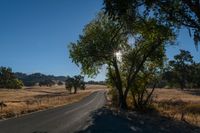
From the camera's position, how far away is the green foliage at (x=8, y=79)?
160712 mm

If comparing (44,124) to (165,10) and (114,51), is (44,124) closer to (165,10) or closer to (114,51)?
(165,10)

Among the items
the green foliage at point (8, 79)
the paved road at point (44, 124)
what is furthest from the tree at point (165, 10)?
the green foliage at point (8, 79)

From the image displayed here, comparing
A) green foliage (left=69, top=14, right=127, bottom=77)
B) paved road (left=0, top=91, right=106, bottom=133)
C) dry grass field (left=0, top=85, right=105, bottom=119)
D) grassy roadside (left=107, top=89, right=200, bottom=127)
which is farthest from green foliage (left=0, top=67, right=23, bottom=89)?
paved road (left=0, top=91, right=106, bottom=133)

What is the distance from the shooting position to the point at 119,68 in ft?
153

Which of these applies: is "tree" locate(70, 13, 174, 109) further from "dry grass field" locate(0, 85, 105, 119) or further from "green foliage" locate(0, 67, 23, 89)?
"green foliage" locate(0, 67, 23, 89)

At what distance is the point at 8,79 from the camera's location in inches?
6481

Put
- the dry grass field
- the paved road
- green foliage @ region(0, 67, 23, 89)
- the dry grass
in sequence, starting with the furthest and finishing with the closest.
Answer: green foliage @ region(0, 67, 23, 89) < the dry grass field < the dry grass < the paved road

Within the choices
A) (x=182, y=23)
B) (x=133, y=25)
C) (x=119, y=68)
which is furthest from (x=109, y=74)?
(x=182, y=23)

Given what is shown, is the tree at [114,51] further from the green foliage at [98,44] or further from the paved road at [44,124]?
the paved road at [44,124]

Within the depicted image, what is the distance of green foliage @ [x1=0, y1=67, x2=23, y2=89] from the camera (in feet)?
527

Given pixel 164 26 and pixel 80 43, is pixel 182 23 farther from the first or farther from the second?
pixel 80 43

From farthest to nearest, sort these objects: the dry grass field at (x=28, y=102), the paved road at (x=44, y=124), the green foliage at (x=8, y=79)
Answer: the green foliage at (x=8, y=79)
the dry grass field at (x=28, y=102)
the paved road at (x=44, y=124)

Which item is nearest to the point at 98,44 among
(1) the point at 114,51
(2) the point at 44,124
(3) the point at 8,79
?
(1) the point at 114,51

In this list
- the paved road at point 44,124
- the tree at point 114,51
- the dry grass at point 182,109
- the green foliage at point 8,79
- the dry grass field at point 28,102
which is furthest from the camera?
the green foliage at point 8,79
